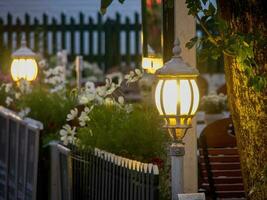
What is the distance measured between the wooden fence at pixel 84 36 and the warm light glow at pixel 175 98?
16.1 metres

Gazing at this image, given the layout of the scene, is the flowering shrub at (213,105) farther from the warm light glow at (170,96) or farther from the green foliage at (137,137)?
the warm light glow at (170,96)

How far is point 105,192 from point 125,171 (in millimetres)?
745

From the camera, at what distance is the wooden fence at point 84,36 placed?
23281mm

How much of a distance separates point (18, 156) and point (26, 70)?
8.22 ft

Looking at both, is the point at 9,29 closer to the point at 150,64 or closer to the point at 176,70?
the point at 150,64

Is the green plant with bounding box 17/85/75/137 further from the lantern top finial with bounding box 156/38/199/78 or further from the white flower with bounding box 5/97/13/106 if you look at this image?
the lantern top finial with bounding box 156/38/199/78

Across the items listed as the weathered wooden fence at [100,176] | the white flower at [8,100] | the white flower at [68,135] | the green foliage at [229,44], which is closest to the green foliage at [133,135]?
the weathered wooden fence at [100,176]

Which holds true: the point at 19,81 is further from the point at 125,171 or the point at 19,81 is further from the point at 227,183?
the point at 125,171

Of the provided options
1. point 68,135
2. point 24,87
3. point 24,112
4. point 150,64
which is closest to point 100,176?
point 68,135

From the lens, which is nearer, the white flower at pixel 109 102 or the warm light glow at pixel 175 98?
the warm light glow at pixel 175 98

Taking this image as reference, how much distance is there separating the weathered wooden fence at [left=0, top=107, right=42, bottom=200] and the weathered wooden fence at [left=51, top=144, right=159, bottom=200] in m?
0.25

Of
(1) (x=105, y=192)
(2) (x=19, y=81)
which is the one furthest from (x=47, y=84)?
(1) (x=105, y=192)

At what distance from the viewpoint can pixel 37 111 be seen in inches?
480

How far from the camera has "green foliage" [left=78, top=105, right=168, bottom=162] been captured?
Result: 327 inches
